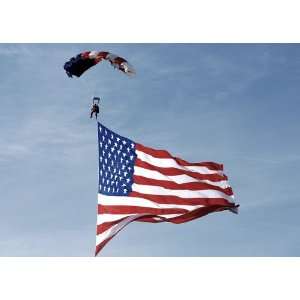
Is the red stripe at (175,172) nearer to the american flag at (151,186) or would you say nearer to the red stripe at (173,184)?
the american flag at (151,186)

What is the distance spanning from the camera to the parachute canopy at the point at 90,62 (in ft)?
122

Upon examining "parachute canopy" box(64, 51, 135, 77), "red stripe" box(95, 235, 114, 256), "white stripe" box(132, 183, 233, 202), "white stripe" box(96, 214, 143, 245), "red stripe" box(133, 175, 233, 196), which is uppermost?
"parachute canopy" box(64, 51, 135, 77)

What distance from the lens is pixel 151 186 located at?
1423 inches

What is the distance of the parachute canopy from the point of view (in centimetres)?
3709

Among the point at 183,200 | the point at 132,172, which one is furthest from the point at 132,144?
the point at 183,200

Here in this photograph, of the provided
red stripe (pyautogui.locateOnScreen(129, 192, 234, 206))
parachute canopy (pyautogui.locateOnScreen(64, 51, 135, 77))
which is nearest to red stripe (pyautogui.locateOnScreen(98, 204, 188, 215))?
red stripe (pyautogui.locateOnScreen(129, 192, 234, 206))

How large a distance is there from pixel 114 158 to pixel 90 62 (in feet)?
18.8

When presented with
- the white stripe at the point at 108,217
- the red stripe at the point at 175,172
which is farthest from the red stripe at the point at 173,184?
the white stripe at the point at 108,217

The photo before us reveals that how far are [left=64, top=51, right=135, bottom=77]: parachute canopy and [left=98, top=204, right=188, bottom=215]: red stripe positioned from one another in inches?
267

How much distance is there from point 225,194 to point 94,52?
10010 millimetres

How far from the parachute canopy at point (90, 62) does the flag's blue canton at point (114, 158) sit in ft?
10.5

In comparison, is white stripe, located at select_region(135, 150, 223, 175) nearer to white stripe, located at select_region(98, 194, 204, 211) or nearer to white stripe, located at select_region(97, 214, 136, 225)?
white stripe, located at select_region(98, 194, 204, 211)

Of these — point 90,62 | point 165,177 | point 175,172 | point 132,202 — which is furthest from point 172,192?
point 90,62

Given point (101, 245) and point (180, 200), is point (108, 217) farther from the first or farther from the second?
point (180, 200)
